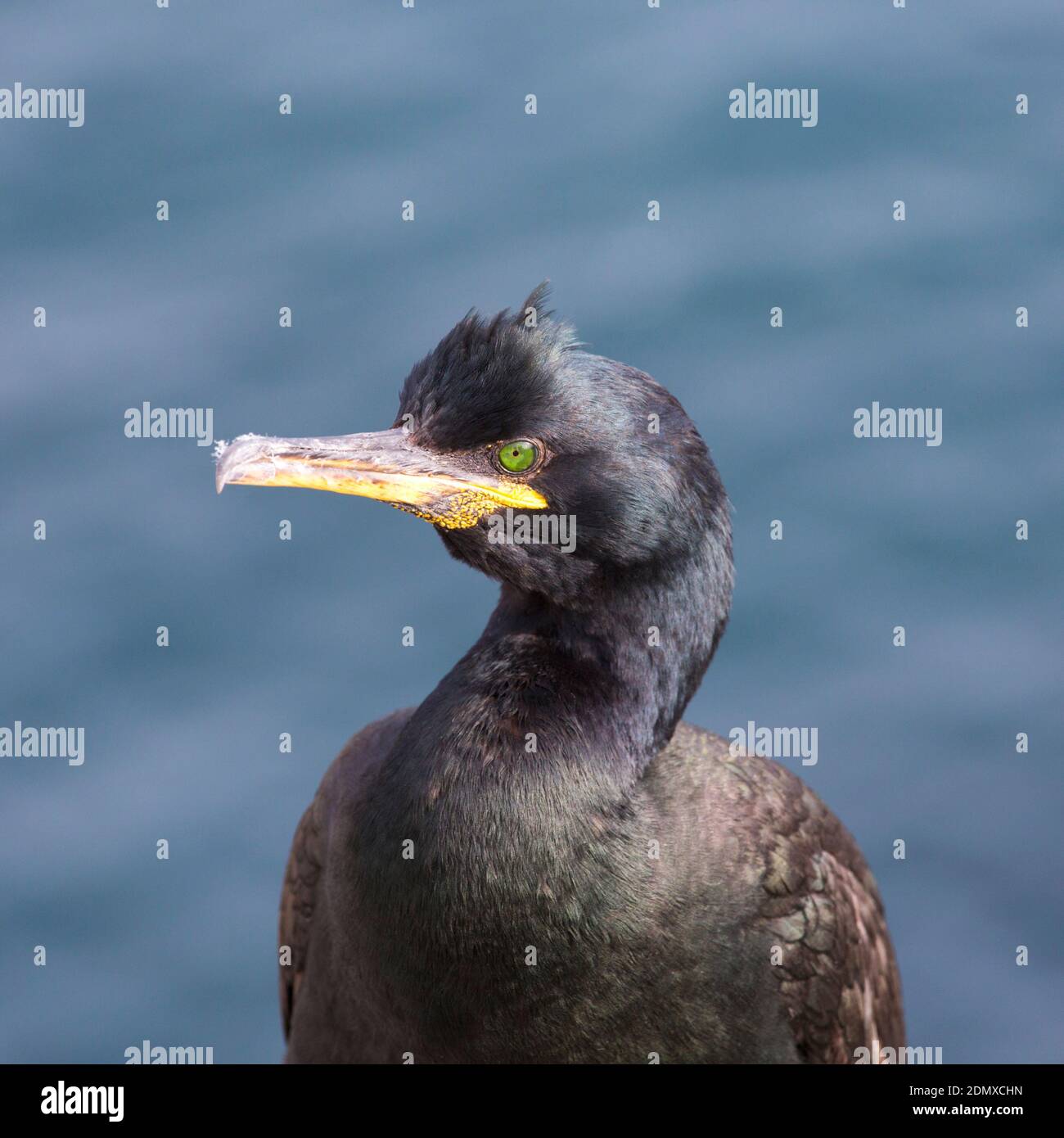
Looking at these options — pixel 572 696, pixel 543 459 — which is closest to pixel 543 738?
pixel 572 696

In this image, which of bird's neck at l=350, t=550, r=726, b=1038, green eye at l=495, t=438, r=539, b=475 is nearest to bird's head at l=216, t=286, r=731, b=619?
green eye at l=495, t=438, r=539, b=475

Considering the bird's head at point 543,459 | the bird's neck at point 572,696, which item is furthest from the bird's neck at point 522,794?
the bird's head at point 543,459

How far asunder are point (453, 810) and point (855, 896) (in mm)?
1841

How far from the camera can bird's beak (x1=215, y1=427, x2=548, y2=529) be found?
4402mm

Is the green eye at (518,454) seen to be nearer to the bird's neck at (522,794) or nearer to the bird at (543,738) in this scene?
the bird at (543,738)

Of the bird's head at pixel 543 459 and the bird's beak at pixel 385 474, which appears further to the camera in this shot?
the bird's head at pixel 543 459

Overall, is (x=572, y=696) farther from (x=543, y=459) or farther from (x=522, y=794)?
(x=543, y=459)

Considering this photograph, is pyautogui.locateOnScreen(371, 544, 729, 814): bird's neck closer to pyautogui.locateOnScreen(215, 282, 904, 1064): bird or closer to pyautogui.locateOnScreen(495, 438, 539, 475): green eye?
pyautogui.locateOnScreen(215, 282, 904, 1064): bird

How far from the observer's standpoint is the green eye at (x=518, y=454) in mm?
4664

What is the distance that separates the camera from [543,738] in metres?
4.73

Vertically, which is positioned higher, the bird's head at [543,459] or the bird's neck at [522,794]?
the bird's head at [543,459]

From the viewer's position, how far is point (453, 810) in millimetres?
4684
